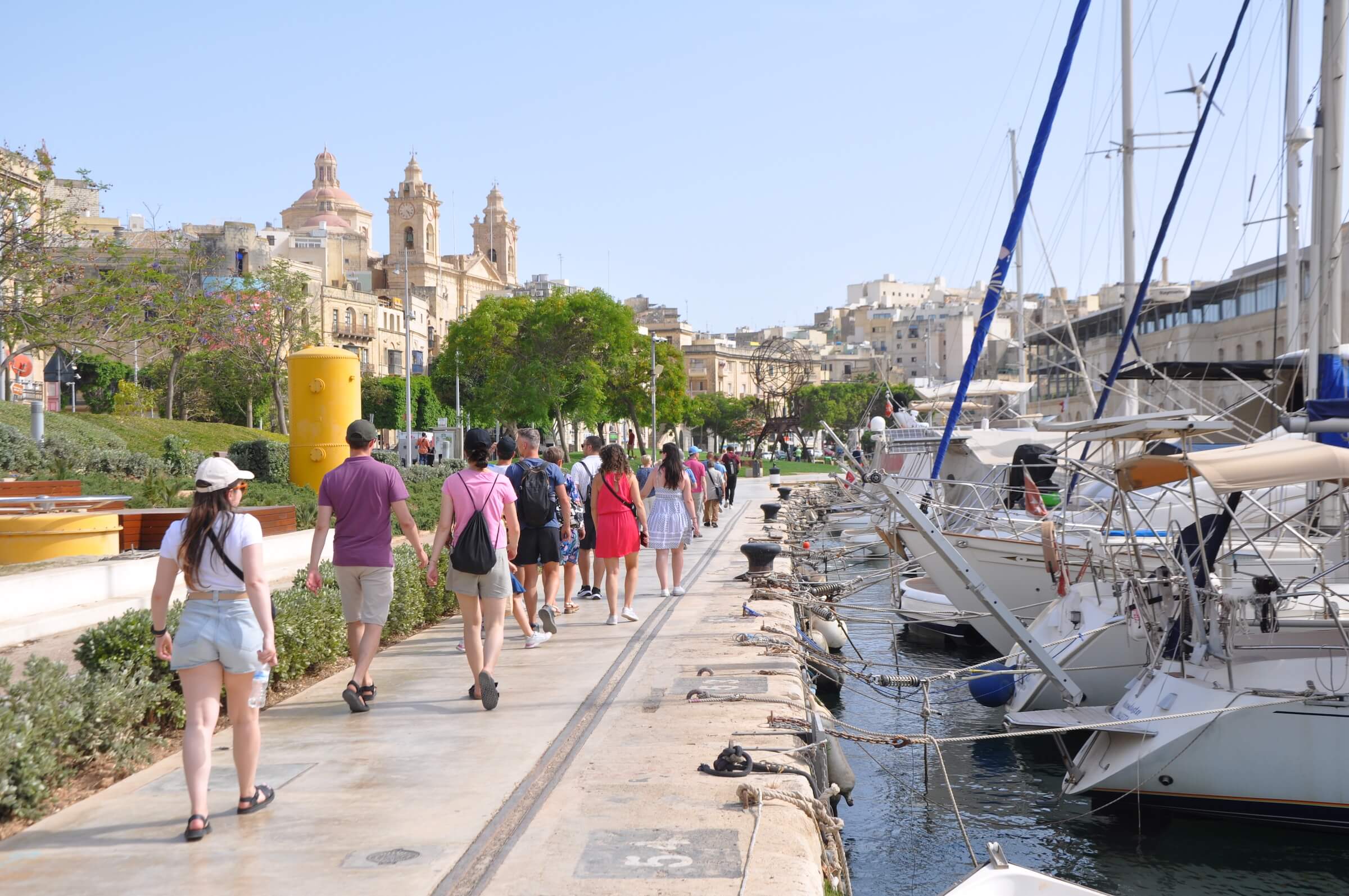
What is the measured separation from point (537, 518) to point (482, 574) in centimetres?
257

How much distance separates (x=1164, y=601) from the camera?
10094 millimetres

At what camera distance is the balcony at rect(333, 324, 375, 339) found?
3644 inches

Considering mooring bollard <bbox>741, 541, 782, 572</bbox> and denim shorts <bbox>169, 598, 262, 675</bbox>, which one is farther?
mooring bollard <bbox>741, 541, 782, 572</bbox>

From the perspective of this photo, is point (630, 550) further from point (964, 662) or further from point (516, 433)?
point (964, 662)

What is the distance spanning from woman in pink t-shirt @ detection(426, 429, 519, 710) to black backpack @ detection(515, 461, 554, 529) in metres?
2.05

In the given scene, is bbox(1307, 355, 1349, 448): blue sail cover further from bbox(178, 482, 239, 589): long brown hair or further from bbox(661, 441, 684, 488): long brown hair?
bbox(178, 482, 239, 589): long brown hair

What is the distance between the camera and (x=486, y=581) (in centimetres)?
829

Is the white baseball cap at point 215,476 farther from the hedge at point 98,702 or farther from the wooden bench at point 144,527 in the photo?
the wooden bench at point 144,527

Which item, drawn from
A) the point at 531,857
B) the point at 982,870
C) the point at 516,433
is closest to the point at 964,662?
the point at 516,433

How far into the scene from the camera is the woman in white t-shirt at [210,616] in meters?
5.39

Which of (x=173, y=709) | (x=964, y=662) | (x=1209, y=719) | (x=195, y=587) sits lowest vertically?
(x=964, y=662)

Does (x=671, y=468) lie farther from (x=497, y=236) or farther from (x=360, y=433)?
(x=497, y=236)

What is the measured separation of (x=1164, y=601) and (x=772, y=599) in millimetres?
5415

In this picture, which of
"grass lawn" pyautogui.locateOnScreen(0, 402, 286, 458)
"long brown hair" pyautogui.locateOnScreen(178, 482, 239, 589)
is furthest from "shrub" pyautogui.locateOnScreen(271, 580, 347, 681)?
"grass lawn" pyautogui.locateOnScreen(0, 402, 286, 458)
